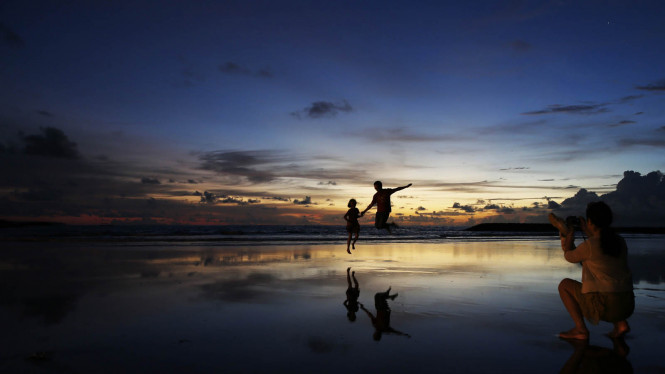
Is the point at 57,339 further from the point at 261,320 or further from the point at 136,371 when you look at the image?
the point at 261,320

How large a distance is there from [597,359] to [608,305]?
3.16 feet

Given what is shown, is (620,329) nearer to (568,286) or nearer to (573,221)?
(568,286)

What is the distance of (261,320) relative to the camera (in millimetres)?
6266

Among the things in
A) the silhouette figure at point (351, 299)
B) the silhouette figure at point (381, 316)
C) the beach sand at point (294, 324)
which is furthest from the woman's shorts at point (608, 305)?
the silhouette figure at point (351, 299)

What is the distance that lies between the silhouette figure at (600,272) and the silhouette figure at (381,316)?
7.32 feet

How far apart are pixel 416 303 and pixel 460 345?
242 centimetres

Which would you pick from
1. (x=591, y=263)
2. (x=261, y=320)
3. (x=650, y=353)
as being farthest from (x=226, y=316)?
(x=650, y=353)

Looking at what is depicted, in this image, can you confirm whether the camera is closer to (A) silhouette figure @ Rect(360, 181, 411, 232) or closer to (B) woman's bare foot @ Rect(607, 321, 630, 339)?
(B) woman's bare foot @ Rect(607, 321, 630, 339)

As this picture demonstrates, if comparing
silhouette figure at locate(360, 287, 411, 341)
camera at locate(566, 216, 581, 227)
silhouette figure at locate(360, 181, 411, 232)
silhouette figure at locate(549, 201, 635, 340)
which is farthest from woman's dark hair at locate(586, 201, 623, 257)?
silhouette figure at locate(360, 181, 411, 232)

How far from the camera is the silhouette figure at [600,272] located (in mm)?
5152

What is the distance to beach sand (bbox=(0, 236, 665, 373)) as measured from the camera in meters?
4.49

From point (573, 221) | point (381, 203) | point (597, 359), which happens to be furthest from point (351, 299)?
point (381, 203)

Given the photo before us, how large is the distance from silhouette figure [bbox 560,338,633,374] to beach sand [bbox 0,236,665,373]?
1.1 inches

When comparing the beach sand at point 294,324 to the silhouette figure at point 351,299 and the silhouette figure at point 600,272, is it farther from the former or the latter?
the silhouette figure at point 600,272
